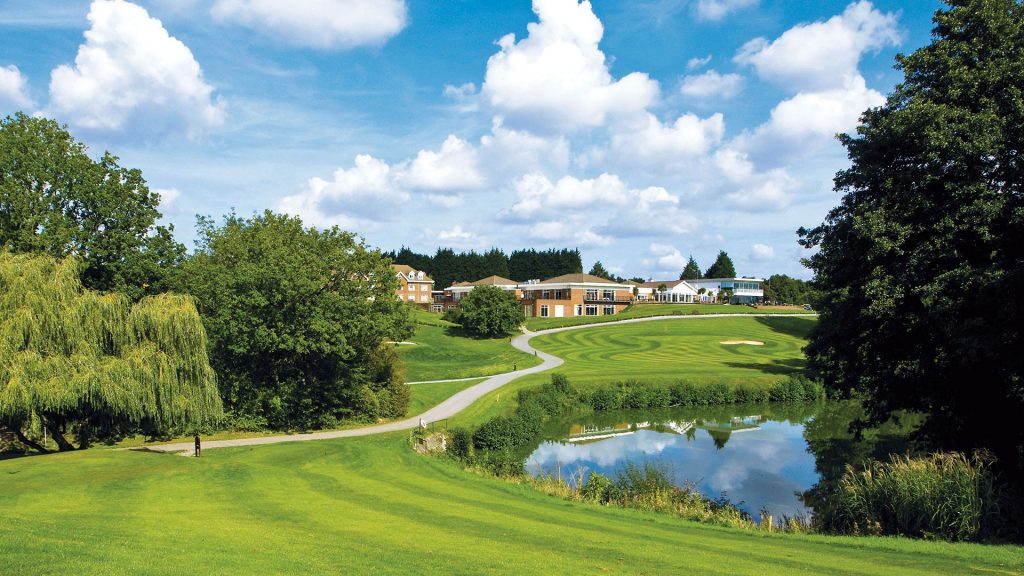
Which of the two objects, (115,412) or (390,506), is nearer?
(390,506)

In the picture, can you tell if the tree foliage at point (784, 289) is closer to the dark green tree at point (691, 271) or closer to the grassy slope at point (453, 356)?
the dark green tree at point (691, 271)

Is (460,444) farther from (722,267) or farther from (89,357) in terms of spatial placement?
(722,267)

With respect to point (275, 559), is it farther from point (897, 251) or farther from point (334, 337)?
point (334, 337)

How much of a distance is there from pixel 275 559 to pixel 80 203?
30.6 m

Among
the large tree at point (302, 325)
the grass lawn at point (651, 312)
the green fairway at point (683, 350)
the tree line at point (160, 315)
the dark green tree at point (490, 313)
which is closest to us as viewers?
the tree line at point (160, 315)

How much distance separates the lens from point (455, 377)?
5356 centimetres

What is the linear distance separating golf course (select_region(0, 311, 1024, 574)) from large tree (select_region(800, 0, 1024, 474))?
660cm

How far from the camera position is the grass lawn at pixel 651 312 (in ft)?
301

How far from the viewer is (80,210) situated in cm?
3281

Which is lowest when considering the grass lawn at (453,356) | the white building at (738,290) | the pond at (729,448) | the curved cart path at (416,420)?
the pond at (729,448)

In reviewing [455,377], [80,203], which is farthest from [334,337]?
[455,377]

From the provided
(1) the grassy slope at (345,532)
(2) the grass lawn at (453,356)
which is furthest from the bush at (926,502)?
(2) the grass lawn at (453,356)

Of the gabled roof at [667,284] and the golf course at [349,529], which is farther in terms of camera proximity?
the gabled roof at [667,284]

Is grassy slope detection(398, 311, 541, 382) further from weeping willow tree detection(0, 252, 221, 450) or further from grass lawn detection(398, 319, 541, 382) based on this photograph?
weeping willow tree detection(0, 252, 221, 450)
